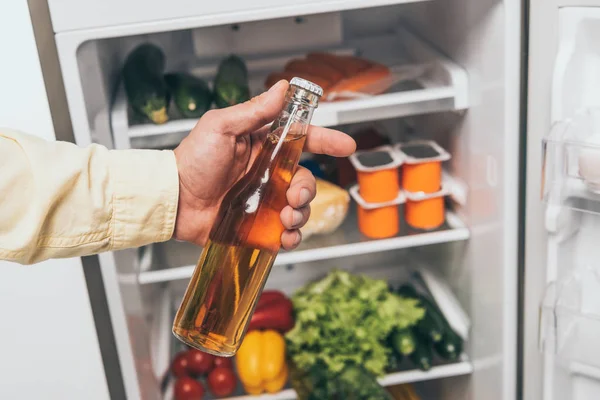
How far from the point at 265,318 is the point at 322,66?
57cm

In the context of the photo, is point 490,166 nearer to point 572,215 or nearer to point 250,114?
point 572,215

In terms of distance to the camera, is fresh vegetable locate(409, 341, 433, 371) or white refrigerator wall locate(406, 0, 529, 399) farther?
fresh vegetable locate(409, 341, 433, 371)

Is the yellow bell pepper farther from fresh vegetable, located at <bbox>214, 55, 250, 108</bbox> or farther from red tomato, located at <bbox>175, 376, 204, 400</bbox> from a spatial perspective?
fresh vegetable, located at <bbox>214, 55, 250, 108</bbox>

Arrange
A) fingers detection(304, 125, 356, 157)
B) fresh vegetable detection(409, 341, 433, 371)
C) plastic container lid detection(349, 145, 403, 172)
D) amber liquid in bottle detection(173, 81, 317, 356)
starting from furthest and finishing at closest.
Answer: fresh vegetable detection(409, 341, 433, 371) < plastic container lid detection(349, 145, 403, 172) < fingers detection(304, 125, 356, 157) < amber liquid in bottle detection(173, 81, 317, 356)

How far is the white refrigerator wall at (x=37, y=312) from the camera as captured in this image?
3.68 ft

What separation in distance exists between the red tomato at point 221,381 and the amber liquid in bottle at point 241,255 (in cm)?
76

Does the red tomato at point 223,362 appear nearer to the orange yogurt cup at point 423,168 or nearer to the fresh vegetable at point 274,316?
the fresh vegetable at point 274,316

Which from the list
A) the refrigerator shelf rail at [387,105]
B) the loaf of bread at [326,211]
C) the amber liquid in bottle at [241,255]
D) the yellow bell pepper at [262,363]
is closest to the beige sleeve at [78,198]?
the amber liquid in bottle at [241,255]

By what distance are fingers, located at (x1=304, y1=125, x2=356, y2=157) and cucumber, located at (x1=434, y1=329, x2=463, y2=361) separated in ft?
2.47

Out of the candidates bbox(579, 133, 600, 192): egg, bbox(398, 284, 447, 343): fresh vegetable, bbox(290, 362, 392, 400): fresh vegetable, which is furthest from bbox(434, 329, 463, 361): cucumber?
bbox(579, 133, 600, 192): egg

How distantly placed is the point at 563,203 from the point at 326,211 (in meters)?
0.51

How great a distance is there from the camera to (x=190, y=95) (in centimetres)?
142

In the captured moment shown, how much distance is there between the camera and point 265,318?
1.64 metres

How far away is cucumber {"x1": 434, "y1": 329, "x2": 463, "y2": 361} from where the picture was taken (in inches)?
62.7
